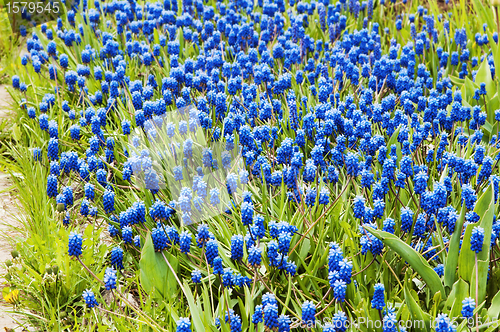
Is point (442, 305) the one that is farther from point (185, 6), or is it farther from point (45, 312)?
point (185, 6)

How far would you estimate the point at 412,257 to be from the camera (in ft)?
7.99

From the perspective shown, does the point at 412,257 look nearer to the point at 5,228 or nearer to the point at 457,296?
the point at 457,296

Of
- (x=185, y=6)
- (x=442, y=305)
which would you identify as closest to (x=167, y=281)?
(x=442, y=305)

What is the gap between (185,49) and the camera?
5.80 meters

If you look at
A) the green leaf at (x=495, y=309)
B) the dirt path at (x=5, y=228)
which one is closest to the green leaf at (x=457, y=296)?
the green leaf at (x=495, y=309)

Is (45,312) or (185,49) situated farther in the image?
(185,49)

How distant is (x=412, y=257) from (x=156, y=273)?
5.07ft

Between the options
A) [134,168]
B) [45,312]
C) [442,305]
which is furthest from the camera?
[134,168]

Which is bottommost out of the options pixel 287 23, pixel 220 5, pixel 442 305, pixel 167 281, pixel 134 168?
pixel 442 305

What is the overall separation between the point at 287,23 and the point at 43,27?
3.60 meters

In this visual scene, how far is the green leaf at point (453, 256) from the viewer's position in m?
2.52

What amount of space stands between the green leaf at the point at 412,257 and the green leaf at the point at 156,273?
1.29 m

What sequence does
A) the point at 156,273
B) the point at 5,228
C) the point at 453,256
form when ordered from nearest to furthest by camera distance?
the point at 453,256 < the point at 156,273 < the point at 5,228

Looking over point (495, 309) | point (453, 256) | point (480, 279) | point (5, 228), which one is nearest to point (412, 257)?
point (453, 256)
